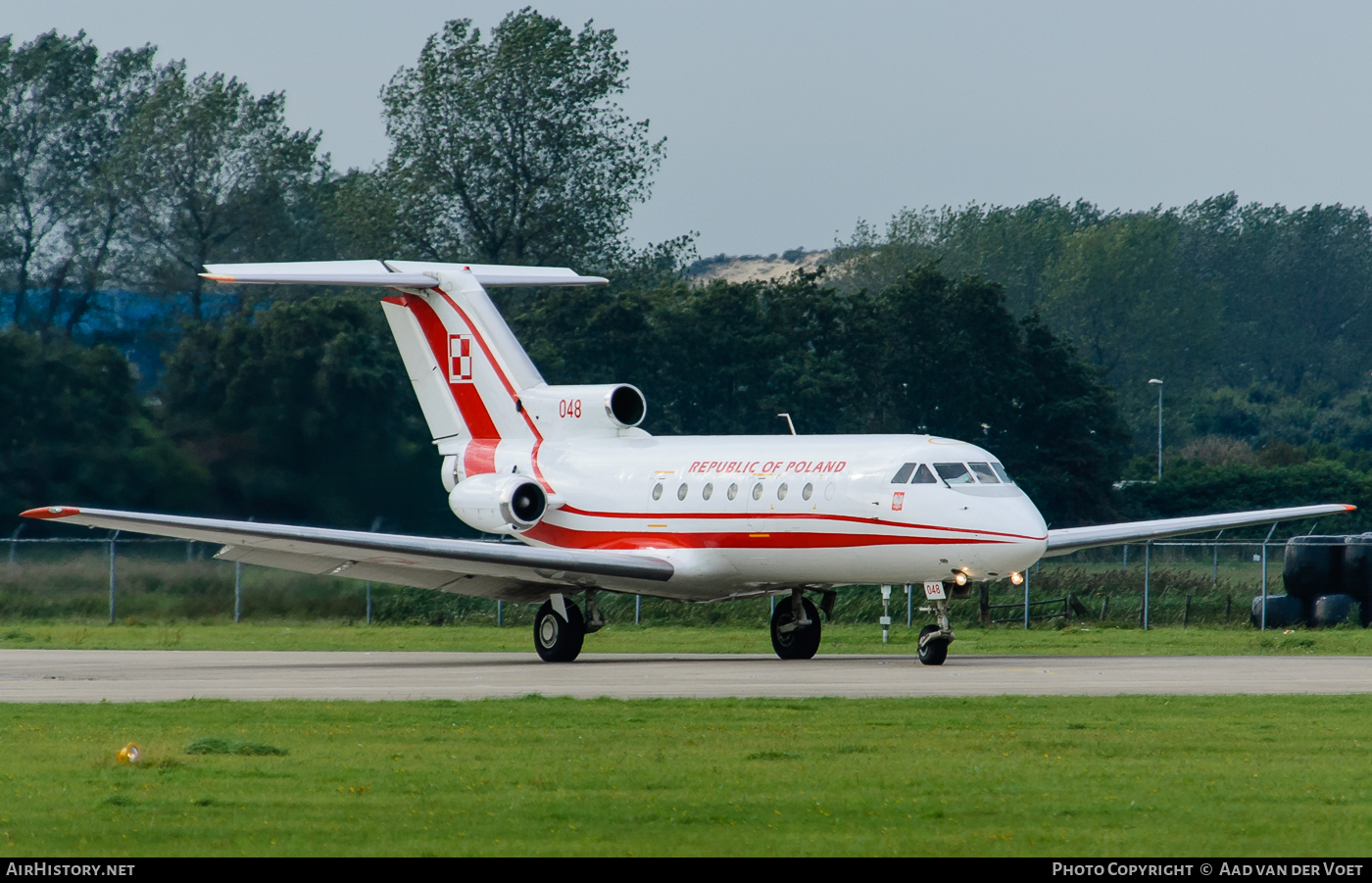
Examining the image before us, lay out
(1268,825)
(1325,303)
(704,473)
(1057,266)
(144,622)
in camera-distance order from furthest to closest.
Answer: (1325,303) → (1057,266) → (144,622) → (704,473) → (1268,825)

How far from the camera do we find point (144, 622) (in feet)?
125

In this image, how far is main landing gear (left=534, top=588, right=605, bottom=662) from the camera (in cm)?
2834

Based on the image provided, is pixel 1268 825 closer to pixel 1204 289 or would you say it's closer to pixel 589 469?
pixel 589 469

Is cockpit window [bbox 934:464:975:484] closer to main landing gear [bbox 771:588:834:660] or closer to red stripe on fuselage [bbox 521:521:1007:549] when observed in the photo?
red stripe on fuselage [bbox 521:521:1007:549]

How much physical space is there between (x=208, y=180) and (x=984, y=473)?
5443cm

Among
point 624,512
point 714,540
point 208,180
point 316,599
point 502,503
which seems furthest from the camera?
point 208,180

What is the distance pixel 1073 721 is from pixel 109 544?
2848 centimetres

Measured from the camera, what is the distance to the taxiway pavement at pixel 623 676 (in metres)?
20.8

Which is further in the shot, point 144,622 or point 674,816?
point 144,622

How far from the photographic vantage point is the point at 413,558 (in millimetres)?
26781

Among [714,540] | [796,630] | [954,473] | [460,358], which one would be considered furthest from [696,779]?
[460,358]

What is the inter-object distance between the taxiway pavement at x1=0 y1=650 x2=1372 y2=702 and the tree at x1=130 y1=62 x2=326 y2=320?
4359cm

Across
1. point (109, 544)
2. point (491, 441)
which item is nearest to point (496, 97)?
point (109, 544)

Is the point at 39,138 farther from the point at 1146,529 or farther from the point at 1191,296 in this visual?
the point at 1191,296
